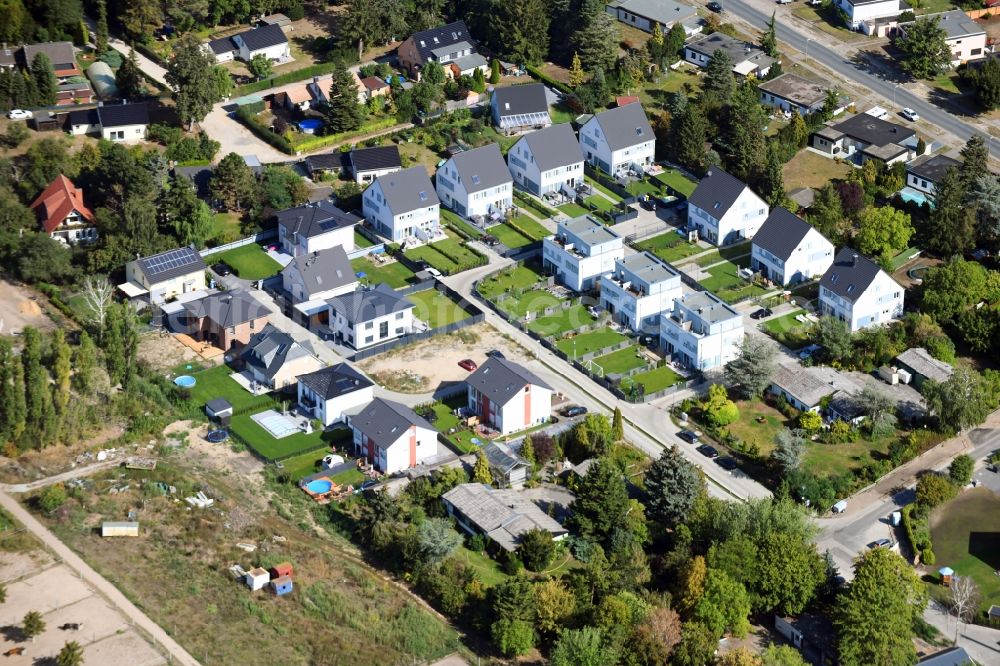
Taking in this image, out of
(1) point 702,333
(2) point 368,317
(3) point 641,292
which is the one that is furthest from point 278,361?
(1) point 702,333

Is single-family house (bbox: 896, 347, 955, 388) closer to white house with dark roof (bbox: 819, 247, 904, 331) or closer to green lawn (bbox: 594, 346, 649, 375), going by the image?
white house with dark roof (bbox: 819, 247, 904, 331)

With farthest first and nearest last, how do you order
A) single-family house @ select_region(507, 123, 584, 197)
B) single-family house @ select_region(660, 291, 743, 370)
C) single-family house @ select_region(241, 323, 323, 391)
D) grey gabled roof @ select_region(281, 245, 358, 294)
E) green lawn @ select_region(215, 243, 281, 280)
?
1. single-family house @ select_region(507, 123, 584, 197)
2. green lawn @ select_region(215, 243, 281, 280)
3. grey gabled roof @ select_region(281, 245, 358, 294)
4. single-family house @ select_region(660, 291, 743, 370)
5. single-family house @ select_region(241, 323, 323, 391)

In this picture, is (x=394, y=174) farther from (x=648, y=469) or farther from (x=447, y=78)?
(x=648, y=469)

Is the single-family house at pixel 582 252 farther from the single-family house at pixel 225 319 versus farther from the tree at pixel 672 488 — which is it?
the tree at pixel 672 488

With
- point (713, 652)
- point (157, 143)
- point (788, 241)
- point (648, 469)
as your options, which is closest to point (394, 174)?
point (157, 143)

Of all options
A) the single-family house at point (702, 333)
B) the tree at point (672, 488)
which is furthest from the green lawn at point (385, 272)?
the tree at point (672, 488)

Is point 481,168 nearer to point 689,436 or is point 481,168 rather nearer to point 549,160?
point 549,160

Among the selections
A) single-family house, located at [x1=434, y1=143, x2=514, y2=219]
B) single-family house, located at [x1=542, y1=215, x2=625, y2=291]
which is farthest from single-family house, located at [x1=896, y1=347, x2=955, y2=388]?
single-family house, located at [x1=434, y1=143, x2=514, y2=219]
